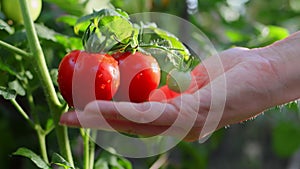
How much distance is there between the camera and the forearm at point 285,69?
0.97m

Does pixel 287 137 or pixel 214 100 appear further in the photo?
pixel 287 137

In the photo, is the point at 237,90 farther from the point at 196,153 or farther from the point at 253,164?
the point at 253,164

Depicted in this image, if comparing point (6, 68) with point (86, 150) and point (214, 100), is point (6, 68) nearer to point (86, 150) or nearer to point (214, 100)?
point (86, 150)

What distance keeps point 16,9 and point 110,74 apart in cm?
30

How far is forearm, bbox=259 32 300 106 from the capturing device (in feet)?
3.17

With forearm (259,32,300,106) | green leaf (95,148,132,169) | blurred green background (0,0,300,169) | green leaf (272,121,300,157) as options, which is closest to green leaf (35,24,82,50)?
blurred green background (0,0,300,169)

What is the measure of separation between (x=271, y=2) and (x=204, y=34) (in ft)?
2.29

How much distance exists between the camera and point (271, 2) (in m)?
2.31

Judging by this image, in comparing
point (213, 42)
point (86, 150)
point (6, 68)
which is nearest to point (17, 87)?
point (6, 68)

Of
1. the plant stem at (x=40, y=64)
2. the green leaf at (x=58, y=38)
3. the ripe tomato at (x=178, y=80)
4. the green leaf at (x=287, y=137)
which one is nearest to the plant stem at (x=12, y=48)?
the plant stem at (x=40, y=64)

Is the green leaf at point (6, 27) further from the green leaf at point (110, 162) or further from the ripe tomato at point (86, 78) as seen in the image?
the green leaf at point (110, 162)

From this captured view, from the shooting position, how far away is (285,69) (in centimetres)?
98

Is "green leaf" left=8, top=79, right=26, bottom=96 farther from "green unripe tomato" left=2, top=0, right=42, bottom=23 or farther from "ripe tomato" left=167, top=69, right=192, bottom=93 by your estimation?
"ripe tomato" left=167, top=69, right=192, bottom=93

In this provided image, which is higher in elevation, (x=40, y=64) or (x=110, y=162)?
(x=40, y=64)
